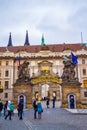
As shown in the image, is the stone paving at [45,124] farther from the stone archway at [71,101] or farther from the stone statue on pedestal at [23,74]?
the stone statue on pedestal at [23,74]

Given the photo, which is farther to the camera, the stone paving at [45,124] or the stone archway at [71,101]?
the stone archway at [71,101]

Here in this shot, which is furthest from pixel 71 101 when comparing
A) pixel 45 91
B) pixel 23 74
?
pixel 45 91

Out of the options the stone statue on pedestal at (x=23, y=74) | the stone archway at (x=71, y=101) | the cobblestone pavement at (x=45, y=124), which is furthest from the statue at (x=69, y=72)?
the cobblestone pavement at (x=45, y=124)

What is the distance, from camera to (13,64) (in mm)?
57094

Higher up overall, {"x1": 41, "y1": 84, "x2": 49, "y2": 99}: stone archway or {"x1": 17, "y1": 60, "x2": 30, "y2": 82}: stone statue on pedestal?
{"x1": 17, "y1": 60, "x2": 30, "y2": 82}: stone statue on pedestal

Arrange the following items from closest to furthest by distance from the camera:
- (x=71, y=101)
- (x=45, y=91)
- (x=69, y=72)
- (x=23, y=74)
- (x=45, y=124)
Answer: (x=45, y=124)
(x=71, y=101)
(x=69, y=72)
(x=23, y=74)
(x=45, y=91)

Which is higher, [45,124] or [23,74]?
[23,74]

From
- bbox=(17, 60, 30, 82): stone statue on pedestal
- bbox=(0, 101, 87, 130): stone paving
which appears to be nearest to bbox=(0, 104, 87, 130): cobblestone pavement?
bbox=(0, 101, 87, 130): stone paving

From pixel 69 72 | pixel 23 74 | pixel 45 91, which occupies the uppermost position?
pixel 69 72

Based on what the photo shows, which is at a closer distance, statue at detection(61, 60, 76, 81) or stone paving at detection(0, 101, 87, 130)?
stone paving at detection(0, 101, 87, 130)

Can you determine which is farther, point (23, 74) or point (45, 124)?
point (23, 74)

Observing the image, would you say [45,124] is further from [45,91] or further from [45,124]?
[45,91]

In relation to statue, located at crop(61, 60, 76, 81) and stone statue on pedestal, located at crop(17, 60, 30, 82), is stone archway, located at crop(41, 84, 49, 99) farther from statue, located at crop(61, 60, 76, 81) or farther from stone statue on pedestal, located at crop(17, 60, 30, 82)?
statue, located at crop(61, 60, 76, 81)

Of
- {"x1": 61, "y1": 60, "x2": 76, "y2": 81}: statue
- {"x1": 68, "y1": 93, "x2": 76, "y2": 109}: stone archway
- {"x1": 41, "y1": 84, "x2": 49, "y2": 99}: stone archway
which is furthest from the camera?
{"x1": 41, "y1": 84, "x2": 49, "y2": 99}: stone archway
